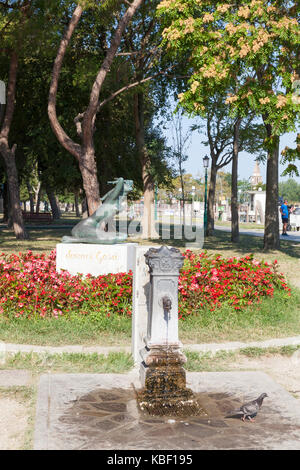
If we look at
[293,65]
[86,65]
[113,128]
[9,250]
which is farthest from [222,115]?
[9,250]

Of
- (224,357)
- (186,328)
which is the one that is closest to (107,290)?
(186,328)

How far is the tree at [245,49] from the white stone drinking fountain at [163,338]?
12.4 metres

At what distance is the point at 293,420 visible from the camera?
508cm

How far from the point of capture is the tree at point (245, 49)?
16.7 meters

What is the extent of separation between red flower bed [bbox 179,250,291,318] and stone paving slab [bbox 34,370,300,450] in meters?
2.93

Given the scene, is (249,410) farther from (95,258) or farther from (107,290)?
(95,258)

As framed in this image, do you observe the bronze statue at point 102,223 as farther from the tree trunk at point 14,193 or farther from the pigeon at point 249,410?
the tree trunk at point 14,193

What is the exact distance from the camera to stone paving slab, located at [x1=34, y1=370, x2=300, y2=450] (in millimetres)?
4488

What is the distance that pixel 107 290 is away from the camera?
9164 mm

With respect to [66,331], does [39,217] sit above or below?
above

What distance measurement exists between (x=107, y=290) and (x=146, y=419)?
425 cm

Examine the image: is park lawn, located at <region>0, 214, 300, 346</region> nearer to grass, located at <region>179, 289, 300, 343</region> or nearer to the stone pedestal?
grass, located at <region>179, 289, 300, 343</region>

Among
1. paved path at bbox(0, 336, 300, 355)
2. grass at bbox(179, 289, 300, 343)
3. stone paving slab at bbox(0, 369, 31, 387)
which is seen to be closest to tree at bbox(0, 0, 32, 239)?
grass at bbox(179, 289, 300, 343)
